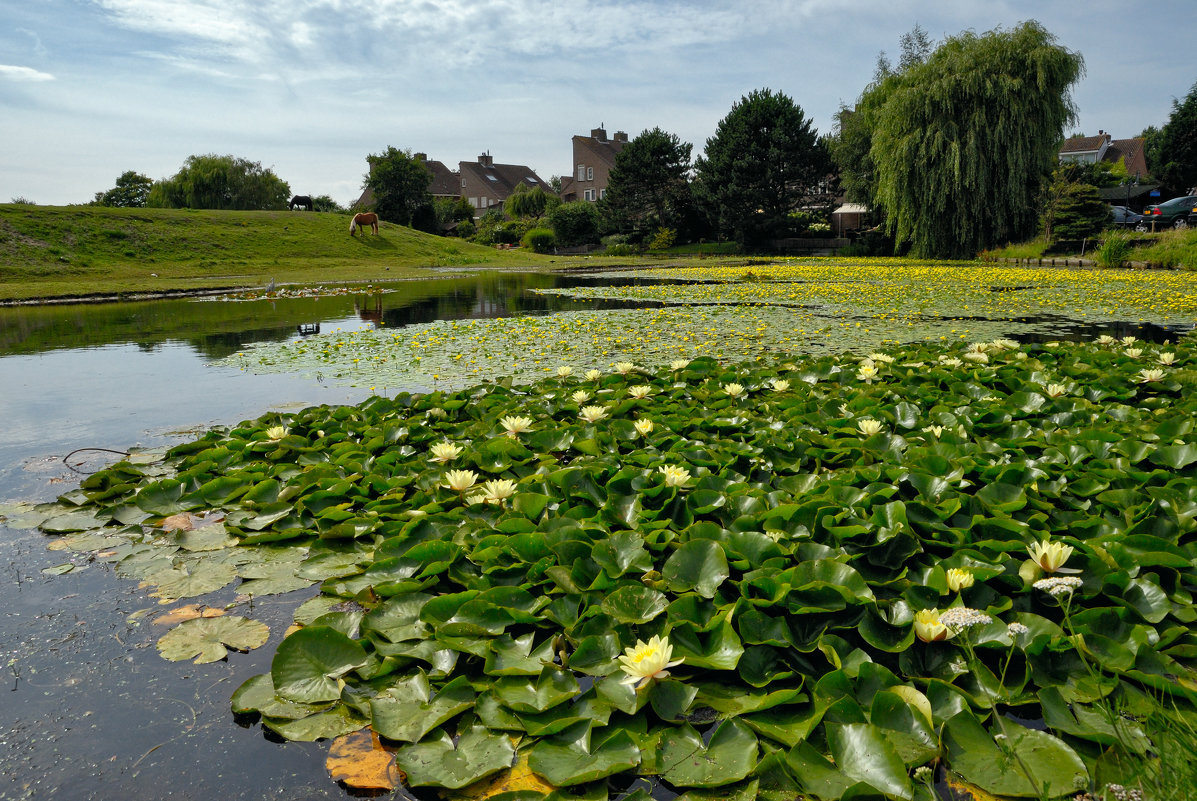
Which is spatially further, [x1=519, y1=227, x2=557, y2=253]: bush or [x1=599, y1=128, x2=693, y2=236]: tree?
[x1=519, y1=227, x2=557, y2=253]: bush

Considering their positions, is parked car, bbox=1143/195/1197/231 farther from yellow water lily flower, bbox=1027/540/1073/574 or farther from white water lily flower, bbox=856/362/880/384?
yellow water lily flower, bbox=1027/540/1073/574

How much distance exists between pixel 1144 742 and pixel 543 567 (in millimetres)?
1500

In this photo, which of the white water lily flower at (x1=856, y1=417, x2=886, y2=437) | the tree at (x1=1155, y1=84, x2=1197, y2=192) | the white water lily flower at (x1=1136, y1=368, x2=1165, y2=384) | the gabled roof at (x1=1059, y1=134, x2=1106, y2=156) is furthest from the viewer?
the gabled roof at (x1=1059, y1=134, x2=1106, y2=156)

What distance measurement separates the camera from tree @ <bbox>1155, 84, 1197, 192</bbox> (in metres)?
41.8

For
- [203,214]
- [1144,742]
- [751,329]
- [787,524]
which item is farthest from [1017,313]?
[203,214]

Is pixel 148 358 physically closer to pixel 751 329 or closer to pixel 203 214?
pixel 751 329

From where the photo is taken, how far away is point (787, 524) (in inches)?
90.5

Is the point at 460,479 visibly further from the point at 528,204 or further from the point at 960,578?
the point at 528,204

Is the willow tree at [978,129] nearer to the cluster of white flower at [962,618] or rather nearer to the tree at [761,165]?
the tree at [761,165]

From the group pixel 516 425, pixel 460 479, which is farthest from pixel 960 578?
pixel 516 425

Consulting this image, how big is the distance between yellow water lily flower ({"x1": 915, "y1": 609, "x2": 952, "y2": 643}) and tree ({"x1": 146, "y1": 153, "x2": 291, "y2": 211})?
49.6m

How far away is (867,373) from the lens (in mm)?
4414

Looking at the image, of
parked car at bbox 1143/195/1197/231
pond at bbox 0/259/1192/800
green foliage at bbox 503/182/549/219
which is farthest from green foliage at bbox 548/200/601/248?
pond at bbox 0/259/1192/800

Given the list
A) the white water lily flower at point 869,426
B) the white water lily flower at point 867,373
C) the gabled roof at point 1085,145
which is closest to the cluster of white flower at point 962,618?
the white water lily flower at point 869,426
